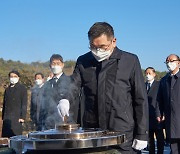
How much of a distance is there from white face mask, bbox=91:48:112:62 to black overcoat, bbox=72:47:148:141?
0.18 feet

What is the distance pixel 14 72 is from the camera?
8.30 meters

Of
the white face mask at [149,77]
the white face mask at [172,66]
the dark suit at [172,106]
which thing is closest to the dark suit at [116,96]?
the dark suit at [172,106]

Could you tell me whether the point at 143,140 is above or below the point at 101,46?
below

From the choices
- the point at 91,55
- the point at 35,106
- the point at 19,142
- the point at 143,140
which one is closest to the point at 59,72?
the point at 35,106

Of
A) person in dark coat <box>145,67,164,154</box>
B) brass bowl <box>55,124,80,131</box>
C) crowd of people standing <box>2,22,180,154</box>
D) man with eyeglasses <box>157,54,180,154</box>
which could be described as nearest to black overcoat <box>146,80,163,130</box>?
person in dark coat <box>145,67,164,154</box>

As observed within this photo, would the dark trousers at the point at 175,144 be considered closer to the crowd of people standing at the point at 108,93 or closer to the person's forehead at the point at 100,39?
the crowd of people standing at the point at 108,93

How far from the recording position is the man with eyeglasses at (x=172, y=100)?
22.2 feet

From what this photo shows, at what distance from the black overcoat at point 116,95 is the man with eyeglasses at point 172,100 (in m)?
3.10

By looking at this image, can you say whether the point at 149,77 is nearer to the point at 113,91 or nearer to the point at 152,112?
the point at 152,112

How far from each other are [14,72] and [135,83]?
4.91 meters

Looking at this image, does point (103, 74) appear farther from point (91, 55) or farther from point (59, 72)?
point (59, 72)

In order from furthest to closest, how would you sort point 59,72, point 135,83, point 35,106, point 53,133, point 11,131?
point 11,131 < point 35,106 < point 59,72 < point 135,83 < point 53,133

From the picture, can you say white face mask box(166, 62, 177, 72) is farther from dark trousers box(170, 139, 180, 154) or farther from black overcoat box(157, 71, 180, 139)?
dark trousers box(170, 139, 180, 154)

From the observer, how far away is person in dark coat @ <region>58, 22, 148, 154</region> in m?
3.66
